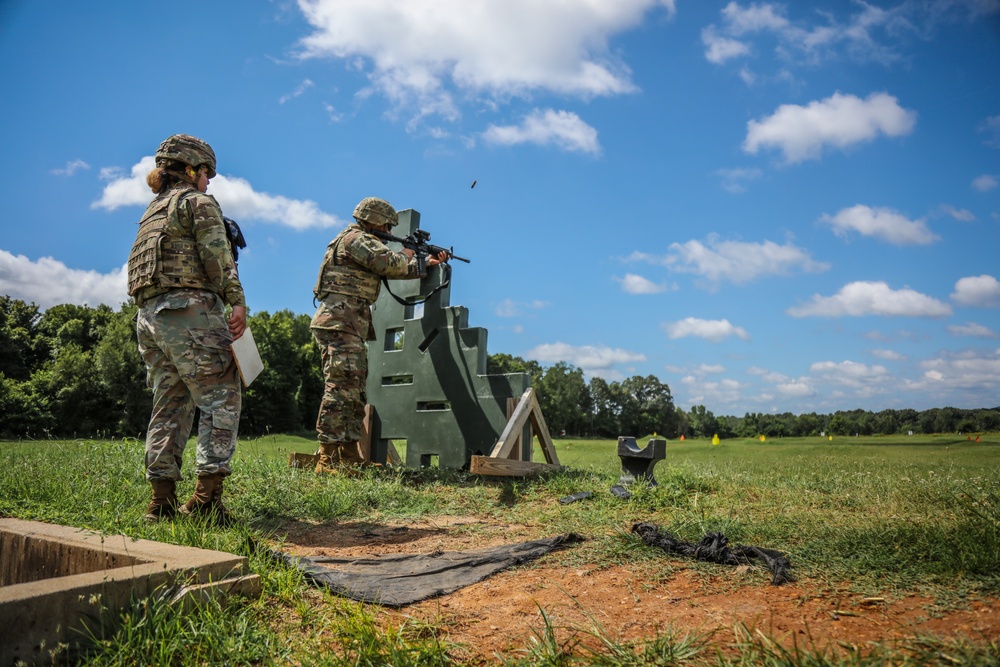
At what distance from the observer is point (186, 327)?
440cm

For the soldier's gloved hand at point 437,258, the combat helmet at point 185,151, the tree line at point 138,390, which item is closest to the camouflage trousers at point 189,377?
the combat helmet at point 185,151

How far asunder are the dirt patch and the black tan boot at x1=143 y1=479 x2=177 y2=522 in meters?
2.49

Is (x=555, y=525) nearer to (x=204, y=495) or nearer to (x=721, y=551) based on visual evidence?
(x=721, y=551)

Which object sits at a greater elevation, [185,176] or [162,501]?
[185,176]

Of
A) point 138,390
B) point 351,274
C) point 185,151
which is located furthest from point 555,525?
point 138,390

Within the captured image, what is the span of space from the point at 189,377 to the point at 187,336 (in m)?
0.28

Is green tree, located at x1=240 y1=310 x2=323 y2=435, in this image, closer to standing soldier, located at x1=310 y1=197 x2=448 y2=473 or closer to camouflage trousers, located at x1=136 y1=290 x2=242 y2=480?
standing soldier, located at x1=310 y1=197 x2=448 y2=473

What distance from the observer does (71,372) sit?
24.6m

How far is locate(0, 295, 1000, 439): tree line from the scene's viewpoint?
2255 centimetres

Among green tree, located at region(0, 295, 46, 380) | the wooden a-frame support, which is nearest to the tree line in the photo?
green tree, located at region(0, 295, 46, 380)

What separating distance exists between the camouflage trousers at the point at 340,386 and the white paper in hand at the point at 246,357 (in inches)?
96.5

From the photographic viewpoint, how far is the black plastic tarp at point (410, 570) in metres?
2.90

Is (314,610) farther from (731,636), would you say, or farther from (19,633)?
(731,636)

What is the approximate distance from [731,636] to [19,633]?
248 cm
